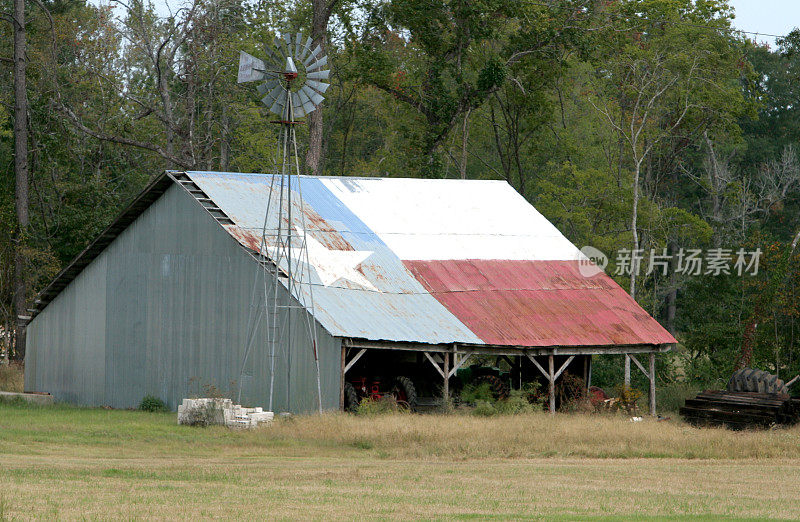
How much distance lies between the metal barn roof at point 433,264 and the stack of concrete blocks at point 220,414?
9.43ft

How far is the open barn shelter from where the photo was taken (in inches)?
1221

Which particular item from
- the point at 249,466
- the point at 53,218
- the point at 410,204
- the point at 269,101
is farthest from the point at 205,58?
the point at 249,466

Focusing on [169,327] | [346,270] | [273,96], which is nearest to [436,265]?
[346,270]

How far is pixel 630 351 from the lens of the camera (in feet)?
115

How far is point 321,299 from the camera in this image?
31.0 meters

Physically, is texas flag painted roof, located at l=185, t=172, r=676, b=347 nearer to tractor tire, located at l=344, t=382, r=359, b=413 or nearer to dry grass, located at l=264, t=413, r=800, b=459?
tractor tire, located at l=344, t=382, r=359, b=413

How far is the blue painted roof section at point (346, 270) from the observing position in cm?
3064

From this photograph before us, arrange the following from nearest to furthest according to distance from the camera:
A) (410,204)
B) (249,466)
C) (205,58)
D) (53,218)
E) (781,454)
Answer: (249,466) < (781,454) < (410,204) < (205,58) < (53,218)

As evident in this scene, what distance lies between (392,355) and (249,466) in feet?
40.1

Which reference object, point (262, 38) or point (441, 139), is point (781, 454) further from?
point (262, 38)

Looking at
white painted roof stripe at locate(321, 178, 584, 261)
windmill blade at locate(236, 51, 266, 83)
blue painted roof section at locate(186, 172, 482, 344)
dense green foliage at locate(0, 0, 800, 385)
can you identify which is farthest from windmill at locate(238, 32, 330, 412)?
dense green foliage at locate(0, 0, 800, 385)

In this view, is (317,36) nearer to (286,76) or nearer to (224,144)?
(224,144)

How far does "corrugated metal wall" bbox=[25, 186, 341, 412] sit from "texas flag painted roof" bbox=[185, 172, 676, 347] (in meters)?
1.07

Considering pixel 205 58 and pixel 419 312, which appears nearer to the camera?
pixel 419 312
